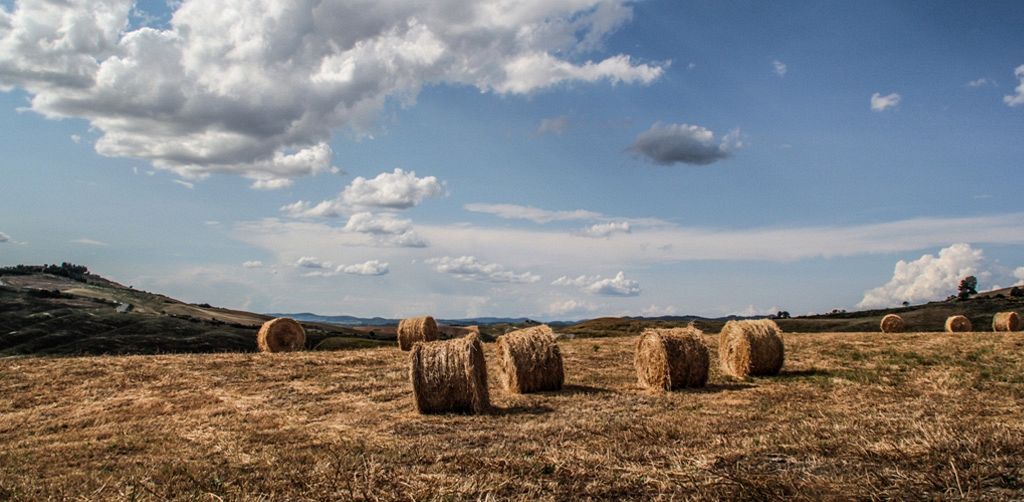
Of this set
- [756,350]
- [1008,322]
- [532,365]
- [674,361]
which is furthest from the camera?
[1008,322]

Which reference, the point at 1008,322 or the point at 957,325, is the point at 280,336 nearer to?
the point at 957,325

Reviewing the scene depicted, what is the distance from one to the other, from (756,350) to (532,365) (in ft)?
22.4

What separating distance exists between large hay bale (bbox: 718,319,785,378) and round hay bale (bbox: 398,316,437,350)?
45.3 feet

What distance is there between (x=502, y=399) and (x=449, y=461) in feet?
22.2

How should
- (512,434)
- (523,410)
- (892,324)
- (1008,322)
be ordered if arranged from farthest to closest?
(892,324)
(1008,322)
(523,410)
(512,434)

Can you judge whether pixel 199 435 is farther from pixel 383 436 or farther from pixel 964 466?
pixel 964 466

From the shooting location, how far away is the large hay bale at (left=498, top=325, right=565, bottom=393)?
15.0 metres

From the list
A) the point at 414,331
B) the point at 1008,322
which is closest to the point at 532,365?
the point at 414,331

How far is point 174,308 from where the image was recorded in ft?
265

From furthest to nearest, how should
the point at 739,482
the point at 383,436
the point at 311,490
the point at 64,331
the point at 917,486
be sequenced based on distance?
1. the point at 64,331
2. the point at 383,436
3. the point at 311,490
4. the point at 739,482
5. the point at 917,486

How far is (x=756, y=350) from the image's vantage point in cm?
1745

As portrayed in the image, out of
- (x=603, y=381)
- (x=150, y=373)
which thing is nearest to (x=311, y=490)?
(x=603, y=381)

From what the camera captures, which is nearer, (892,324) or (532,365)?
(532,365)

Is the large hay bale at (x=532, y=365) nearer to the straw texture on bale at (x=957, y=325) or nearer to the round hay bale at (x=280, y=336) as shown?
the round hay bale at (x=280, y=336)
